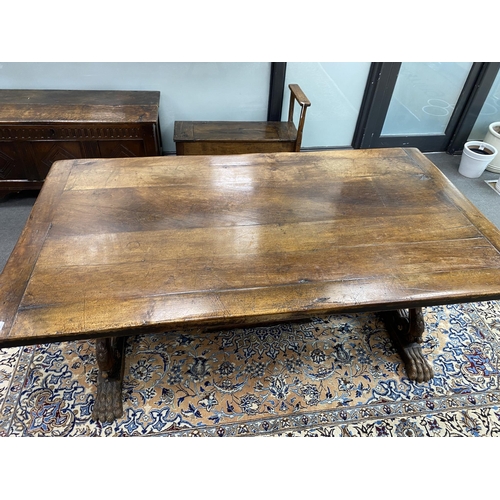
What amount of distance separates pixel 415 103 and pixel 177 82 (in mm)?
1896

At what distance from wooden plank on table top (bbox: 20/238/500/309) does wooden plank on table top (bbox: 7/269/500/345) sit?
3cm

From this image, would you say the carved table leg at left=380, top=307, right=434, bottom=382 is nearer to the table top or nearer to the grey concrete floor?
the table top

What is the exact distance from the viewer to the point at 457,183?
2.94 metres

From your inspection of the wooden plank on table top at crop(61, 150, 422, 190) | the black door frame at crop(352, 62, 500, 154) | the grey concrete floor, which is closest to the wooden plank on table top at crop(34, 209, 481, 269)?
the wooden plank on table top at crop(61, 150, 422, 190)

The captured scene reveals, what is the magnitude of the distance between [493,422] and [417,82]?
8.12 ft

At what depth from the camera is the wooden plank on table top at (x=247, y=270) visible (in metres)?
1.16

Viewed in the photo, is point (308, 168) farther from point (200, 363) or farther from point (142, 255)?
point (200, 363)

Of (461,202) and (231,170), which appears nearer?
(461,202)

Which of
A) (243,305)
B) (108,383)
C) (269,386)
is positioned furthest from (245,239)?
(108,383)

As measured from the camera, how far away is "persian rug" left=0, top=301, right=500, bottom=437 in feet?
4.93

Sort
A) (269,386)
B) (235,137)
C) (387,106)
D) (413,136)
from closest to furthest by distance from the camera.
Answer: (269,386) → (235,137) → (387,106) → (413,136)

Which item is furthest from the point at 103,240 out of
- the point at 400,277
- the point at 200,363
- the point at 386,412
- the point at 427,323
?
the point at 427,323

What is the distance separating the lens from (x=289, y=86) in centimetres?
258

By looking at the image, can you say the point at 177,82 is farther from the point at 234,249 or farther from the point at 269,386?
the point at 269,386
